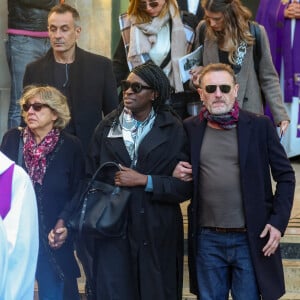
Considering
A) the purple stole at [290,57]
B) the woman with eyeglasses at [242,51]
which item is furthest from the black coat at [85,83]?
the purple stole at [290,57]

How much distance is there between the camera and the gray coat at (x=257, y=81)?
5750mm

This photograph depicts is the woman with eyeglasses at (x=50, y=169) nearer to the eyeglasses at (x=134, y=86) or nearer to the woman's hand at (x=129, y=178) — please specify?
the woman's hand at (x=129, y=178)

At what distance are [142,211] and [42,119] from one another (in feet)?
2.89

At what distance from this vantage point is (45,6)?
284 inches

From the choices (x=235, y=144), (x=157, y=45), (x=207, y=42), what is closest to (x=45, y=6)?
(x=157, y=45)

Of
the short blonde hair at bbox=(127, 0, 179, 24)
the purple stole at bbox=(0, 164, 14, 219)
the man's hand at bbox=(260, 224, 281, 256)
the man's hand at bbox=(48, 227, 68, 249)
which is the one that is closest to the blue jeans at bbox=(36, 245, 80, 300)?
the man's hand at bbox=(48, 227, 68, 249)

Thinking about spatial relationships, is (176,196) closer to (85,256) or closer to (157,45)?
(85,256)

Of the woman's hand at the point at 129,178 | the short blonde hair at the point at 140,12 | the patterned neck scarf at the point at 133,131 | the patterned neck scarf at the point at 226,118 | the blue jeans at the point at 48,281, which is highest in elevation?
the short blonde hair at the point at 140,12

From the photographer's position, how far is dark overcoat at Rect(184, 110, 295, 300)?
15.1ft

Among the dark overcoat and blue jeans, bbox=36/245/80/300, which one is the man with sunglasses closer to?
the dark overcoat

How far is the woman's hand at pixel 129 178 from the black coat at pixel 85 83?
1.38 m

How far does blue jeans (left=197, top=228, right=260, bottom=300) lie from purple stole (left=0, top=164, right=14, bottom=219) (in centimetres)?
148

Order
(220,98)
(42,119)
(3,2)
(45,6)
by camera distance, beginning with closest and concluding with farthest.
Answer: (220,98), (42,119), (45,6), (3,2)

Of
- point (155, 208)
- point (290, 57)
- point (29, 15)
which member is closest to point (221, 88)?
point (155, 208)
